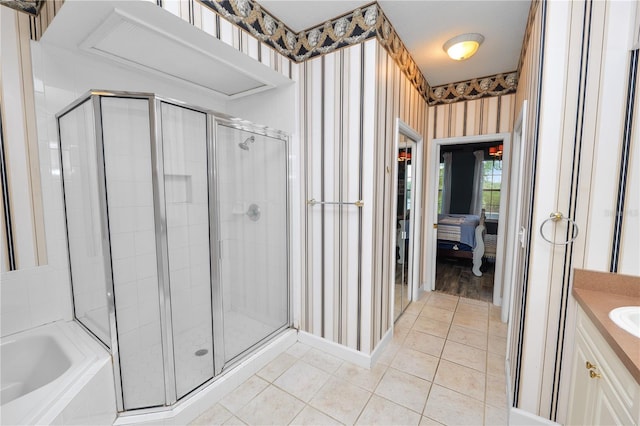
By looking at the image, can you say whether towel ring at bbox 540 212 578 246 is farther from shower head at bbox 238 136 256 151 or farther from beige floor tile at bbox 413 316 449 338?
shower head at bbox 238 136 256 151

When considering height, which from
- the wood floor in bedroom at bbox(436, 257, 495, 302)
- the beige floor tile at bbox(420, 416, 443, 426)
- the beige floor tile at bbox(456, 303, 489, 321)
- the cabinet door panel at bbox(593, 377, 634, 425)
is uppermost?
the cabinet door panel at bbox(593, 377, 634, 425)

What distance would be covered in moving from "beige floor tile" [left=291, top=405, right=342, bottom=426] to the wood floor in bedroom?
2527mm

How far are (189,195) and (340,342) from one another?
167 centimetres

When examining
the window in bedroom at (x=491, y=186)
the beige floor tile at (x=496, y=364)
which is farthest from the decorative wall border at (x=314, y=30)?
the window in bedroom at (x=491, y=186)

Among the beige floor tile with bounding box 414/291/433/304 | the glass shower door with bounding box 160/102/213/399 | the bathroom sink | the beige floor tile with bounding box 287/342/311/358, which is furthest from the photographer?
the beige floor tile with bounding box 414/291/433/304

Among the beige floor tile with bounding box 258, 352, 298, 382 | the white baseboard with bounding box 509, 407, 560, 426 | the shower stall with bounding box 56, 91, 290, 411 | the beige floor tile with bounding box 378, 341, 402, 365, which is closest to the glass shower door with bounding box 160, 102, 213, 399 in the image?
the shower stall with bounding box 56, 91, 290, 411

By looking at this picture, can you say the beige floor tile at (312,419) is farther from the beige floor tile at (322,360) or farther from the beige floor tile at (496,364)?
the beige floor tile at (496,364)

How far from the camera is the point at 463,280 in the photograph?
3.99 metres

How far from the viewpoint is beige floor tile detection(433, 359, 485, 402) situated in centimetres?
187

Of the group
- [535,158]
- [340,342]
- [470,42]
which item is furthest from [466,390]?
[470,42]

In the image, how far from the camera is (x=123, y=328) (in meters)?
1.59

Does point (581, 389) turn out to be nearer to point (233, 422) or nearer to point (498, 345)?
point (498, 345)

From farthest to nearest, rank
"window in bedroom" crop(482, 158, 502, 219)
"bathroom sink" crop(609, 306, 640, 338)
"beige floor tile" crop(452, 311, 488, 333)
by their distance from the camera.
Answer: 1. "window in bedroom" crop(482, 158, 502, 219)
2. "beige floor tile" crop(452, 311, 488, 333)
3. "bathroom sink" crop(609, 306, 640, 338)

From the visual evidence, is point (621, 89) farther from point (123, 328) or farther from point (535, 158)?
point (123, 328)
